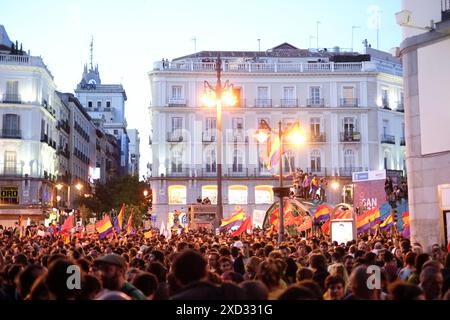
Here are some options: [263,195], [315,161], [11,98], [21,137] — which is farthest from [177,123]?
[11,98]

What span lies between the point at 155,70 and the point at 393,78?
22981 millimetres

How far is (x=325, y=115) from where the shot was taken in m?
62.8

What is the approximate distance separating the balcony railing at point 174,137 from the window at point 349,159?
15.5 meters

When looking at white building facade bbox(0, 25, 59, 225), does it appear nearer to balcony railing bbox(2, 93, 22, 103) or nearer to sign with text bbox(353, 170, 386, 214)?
balcony railing bbox(2, 93, 22, 103)

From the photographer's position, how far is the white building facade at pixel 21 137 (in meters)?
55.4

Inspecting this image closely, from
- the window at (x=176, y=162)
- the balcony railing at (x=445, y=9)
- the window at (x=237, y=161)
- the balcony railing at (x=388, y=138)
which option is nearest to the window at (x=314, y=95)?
the balcony railing at (x=388, y=138)

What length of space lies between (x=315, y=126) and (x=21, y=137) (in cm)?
2655

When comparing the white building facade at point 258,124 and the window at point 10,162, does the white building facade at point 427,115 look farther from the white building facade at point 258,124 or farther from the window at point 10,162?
the window at point 10,162

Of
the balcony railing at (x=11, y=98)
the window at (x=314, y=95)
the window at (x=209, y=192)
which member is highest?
the window at (x=314, y=95)

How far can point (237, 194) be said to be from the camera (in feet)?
200

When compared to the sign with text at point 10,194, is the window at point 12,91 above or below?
above

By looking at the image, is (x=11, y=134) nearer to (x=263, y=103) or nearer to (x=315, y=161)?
(x=263, y=103)
